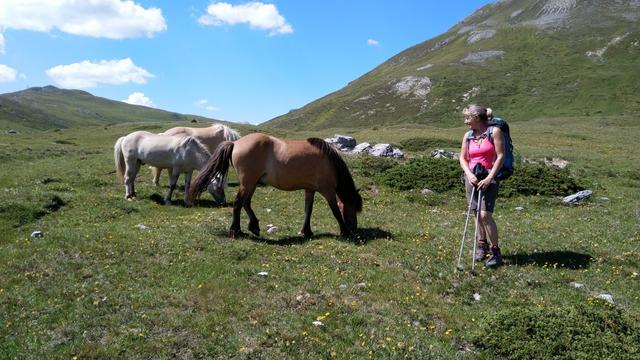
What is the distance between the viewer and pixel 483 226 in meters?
10.8

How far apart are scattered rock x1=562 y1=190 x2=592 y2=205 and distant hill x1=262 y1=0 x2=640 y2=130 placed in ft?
240

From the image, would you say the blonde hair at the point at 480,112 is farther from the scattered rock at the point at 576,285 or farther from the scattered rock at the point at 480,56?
the scattered rock at the point at 480,56

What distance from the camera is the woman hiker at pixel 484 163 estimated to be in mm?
10250

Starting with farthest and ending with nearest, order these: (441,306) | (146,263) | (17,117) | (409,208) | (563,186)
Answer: (17,117), (563,186), (409,208), (146,263), (441,306)

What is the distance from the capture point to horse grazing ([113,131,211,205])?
64.0 feet

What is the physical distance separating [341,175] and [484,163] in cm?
406

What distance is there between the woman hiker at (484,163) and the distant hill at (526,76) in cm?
8413

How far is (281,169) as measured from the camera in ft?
43.5

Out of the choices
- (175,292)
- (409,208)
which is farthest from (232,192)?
(175,292)

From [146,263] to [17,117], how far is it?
642ft

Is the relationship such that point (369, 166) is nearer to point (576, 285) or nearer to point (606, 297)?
point (576, 285)

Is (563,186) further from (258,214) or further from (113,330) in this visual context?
(113,330)

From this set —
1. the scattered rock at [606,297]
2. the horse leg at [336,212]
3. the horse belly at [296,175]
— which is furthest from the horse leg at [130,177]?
the scattered rock at [606,297]

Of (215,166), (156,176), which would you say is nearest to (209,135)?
(156,176)
